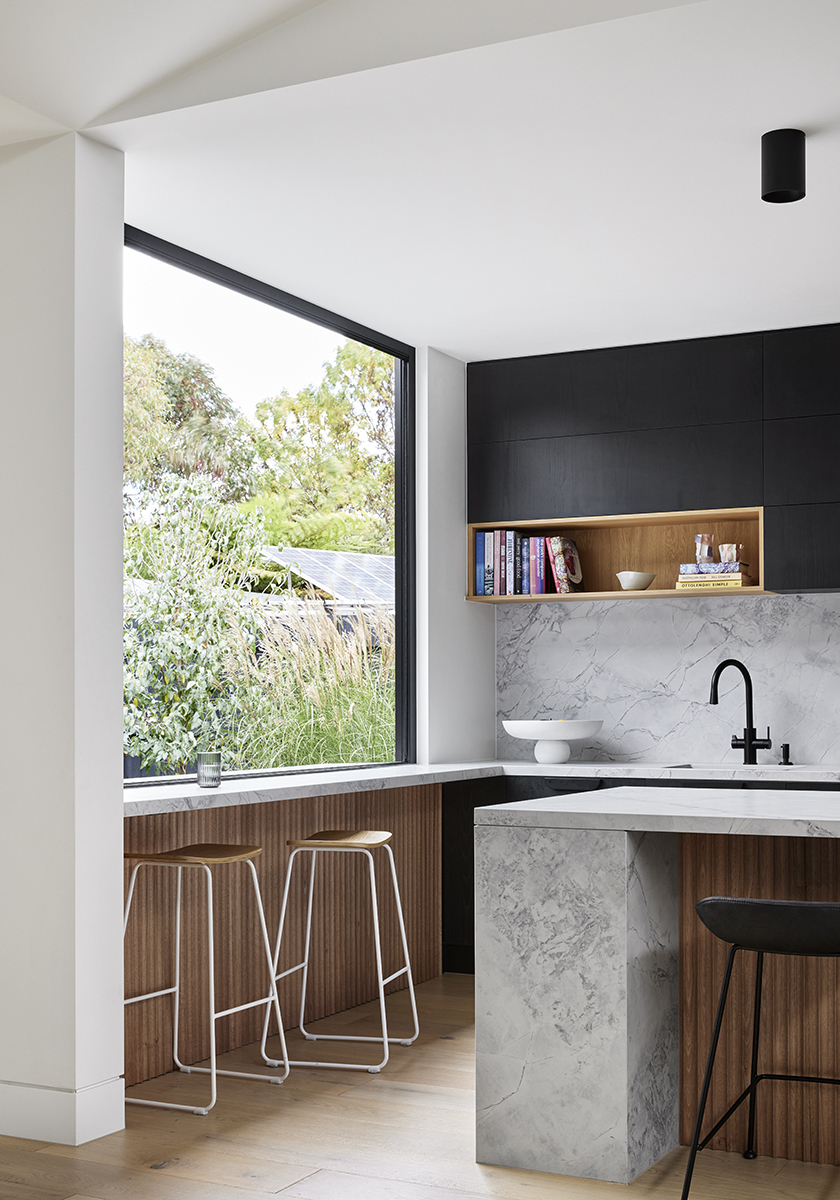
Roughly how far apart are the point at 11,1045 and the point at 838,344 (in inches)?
153

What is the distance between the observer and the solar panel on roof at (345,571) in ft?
15.6

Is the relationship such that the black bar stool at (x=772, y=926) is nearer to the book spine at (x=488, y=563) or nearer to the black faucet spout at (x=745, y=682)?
the black faucet spout at (x=745, y=682)

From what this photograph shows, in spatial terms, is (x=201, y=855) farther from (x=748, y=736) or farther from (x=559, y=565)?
(x=748, y=736)

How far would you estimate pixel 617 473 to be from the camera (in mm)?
5391

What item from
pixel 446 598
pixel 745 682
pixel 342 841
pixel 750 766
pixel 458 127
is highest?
pixel 458 127

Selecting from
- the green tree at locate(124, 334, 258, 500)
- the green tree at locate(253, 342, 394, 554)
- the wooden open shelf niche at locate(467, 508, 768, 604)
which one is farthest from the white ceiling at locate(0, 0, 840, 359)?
the wooden open shelf niche at locate(467, 508, 768, 604)

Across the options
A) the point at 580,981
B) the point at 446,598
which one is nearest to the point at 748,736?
the point at 446,598

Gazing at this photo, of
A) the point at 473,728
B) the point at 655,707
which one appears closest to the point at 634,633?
the point at 655,707

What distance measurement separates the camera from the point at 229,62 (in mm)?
3164

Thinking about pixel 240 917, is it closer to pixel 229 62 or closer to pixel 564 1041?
pixel 564 1041

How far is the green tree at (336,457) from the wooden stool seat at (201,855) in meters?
1.30

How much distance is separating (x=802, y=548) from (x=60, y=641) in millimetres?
3019

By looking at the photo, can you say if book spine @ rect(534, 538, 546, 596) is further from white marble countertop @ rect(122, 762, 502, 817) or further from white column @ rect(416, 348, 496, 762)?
white marble countertop @ rect(122, 762, 502, 817)

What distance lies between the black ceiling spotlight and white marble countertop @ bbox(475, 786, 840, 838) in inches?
60.0
